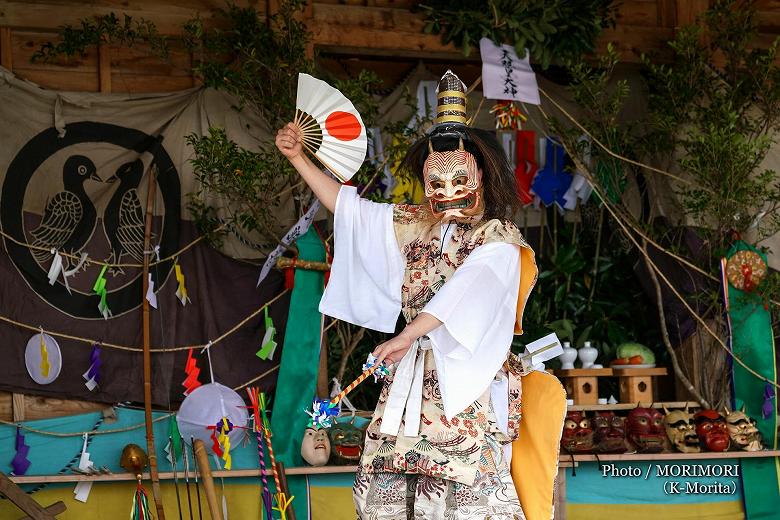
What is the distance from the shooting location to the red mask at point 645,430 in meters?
4.87

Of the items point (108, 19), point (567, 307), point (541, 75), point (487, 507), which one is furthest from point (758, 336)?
point (108, 19)

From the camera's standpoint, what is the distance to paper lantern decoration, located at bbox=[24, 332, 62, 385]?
463 cm

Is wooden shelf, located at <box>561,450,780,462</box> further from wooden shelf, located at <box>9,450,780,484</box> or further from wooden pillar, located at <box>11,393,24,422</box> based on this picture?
wooden pillar, located at <box>11,393,24,422</box>

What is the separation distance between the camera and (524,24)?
5051 millimetres

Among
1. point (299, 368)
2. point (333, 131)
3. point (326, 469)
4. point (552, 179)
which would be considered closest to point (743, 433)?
point (552, 179)

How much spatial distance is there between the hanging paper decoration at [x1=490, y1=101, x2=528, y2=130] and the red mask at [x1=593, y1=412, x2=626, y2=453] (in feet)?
4.90

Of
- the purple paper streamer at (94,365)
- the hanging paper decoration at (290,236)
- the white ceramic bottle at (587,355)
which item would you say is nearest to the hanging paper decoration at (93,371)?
the purple paper streamer at (94,365)

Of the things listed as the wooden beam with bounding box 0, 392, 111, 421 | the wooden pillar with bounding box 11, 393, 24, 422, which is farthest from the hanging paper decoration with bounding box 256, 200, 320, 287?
the wooden pillar with bounding box 11, 393, 24, 422

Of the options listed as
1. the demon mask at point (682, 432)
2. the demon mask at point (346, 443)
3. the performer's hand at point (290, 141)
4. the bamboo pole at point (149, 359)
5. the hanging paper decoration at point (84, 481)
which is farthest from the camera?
the demon mask at point (682, 432)

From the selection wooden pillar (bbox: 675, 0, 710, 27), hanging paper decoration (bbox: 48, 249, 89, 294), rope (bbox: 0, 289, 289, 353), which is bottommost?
rope (bbox: 0, 289, 289, 353)

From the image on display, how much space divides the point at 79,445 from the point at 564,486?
2234 millimetres

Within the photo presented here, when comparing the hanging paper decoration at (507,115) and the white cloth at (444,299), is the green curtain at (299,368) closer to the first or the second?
the hanging paper decoration at (507,115)

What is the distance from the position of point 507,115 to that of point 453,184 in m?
2.30

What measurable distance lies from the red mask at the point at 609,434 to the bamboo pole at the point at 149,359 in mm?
2018
